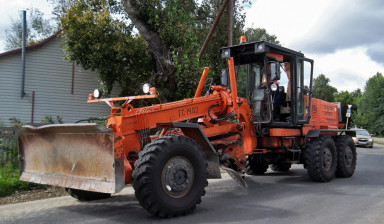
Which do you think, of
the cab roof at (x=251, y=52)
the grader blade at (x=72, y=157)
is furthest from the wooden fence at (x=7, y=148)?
the cab roof at (x=251, y=52)

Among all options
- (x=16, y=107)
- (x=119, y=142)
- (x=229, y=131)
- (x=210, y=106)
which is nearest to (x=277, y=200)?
(x=229, y=131)

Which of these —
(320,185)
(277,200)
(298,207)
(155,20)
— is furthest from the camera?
(155,20)

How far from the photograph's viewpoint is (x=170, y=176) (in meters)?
5.54

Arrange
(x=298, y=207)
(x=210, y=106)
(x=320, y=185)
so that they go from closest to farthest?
(x=298, y=207) < (x=210, y=106) < (x=320, y=185)

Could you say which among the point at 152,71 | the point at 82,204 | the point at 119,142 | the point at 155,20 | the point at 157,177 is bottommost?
the point at 82,204

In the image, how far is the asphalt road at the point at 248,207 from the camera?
5535mm

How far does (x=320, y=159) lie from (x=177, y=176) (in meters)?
4.80

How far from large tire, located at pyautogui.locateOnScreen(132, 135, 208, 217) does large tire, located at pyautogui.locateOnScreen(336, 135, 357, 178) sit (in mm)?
5803

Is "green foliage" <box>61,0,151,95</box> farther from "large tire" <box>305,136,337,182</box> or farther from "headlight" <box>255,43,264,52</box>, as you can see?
"large tire" <box>305,136,337,182</box>

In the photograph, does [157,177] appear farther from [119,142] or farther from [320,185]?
[320,185]

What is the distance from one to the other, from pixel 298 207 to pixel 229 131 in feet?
7.80

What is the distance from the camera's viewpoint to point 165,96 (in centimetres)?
1576

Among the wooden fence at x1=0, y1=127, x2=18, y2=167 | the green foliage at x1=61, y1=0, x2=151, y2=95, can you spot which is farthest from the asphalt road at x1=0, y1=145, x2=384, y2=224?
the green foliage at x1=61, y1=0, x2=151, y2=95

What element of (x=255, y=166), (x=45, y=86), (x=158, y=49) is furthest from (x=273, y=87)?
(x=45, y=86)
